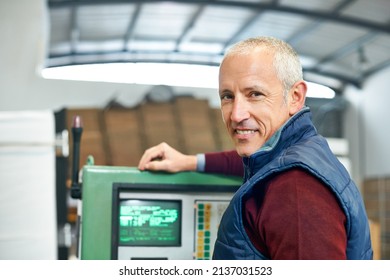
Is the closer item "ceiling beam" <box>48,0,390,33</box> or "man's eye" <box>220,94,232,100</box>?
"man's eye" <box>220,94,232,100</box>

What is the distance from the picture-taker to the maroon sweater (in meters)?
0.72

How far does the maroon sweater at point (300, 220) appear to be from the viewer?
718 mm

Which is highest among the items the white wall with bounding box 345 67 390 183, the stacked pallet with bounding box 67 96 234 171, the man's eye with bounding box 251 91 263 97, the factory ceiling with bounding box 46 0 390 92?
the factory ceiling with bounding box 46 0 390 92

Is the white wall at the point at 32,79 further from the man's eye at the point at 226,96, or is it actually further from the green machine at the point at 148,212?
the man's eye at the point at 226,96

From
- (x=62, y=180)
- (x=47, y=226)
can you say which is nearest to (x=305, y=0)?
(x=62, y=180)

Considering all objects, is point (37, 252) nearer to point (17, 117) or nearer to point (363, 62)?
point (17, 117)

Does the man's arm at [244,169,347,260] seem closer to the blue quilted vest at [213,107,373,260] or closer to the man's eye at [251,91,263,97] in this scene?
the blue quilted vest at [213,107,373,260]

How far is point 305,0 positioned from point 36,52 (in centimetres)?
141

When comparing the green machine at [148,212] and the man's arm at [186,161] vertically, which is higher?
the man's arm at [186,161]

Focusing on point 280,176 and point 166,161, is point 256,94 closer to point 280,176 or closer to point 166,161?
point 280,176

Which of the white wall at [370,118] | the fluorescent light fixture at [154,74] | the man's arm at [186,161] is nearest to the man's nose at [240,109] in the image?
the man's arm at [186,161]

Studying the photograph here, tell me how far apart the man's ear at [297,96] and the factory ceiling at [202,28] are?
1518mm

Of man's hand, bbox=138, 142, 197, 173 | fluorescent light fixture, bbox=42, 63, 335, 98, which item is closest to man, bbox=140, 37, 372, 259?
man's hand, bbox=138, 142, 197, 173

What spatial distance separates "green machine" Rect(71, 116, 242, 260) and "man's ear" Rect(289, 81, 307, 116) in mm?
299
